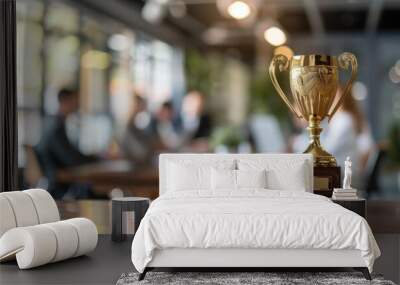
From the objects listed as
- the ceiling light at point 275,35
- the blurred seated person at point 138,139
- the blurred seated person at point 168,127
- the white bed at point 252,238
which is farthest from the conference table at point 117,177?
the ceiling light at point 275,35

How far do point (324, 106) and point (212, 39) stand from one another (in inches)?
348

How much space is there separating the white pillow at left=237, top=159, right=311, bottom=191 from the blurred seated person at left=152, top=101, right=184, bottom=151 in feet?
20.1

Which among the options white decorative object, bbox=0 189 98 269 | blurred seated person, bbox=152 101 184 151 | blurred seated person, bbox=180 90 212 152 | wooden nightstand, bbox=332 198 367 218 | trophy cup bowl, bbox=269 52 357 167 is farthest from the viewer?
blurred seated person, bbox=152 101 184 151

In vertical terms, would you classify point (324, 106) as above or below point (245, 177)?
above

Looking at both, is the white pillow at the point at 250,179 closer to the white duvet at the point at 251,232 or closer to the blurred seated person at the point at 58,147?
the white duvet at the point at 251,232

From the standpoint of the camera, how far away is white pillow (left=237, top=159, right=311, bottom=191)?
5.91 m

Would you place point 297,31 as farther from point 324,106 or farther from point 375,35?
point 324,106

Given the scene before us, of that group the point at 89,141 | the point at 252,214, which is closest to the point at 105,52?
the point at 89,141

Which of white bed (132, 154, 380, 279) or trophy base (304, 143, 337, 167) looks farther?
trophy base (304, 143, 337, 167)

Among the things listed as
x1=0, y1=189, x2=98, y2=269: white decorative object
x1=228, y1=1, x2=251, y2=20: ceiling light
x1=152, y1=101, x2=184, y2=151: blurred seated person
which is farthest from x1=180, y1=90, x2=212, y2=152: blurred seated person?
x1=0, y1=189, x2=98, y2=269: white decorative object

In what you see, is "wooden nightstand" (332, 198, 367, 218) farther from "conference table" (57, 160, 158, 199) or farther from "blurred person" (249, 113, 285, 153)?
"blurred person" (249, 113, 285, 153)

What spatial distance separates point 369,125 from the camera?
13.4m

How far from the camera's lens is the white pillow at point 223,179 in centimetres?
582

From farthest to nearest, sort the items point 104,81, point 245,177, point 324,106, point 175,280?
1. point 104,81
2. point 324,106
3. point 245,177
4. point 175,280
